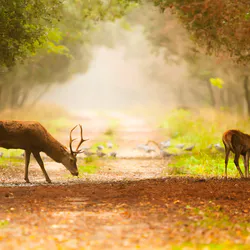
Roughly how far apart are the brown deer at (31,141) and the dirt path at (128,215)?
82cm

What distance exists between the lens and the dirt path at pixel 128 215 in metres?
7.38

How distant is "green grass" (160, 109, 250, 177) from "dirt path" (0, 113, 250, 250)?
375 cm

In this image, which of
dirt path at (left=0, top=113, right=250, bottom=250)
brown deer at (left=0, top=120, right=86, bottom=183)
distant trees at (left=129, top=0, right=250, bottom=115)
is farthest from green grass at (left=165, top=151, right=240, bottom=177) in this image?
brown deer at (left=0, top=120, right=86, bottom=183)

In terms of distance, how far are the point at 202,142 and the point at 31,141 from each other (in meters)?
11.9

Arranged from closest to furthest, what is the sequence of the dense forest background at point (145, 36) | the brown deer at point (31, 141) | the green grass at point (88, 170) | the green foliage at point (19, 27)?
the brown deer at point (31, 141) → the green foliage at point (19, 27) → the dense forest background at point (145, 36) → the green grass at point (88, 170)

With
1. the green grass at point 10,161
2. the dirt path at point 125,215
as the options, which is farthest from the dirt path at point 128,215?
the green grass at point 10,161

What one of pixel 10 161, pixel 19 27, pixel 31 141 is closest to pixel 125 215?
pixel 31 141

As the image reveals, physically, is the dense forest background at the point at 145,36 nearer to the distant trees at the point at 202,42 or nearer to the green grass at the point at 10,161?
the distant trees at the point at 202,42

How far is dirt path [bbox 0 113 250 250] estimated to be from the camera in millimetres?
7375

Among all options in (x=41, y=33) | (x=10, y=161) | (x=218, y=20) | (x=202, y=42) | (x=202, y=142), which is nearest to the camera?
(x=41, y=33)

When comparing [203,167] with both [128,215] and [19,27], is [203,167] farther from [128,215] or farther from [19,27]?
[128,215]

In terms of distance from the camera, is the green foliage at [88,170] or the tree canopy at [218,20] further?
the green foliage at [88,170]

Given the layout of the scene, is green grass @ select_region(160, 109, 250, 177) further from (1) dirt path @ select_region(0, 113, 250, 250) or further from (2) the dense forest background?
(1) dirt path @ select_region(0, 113, 250, 250)

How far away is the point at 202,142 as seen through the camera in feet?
80.1
